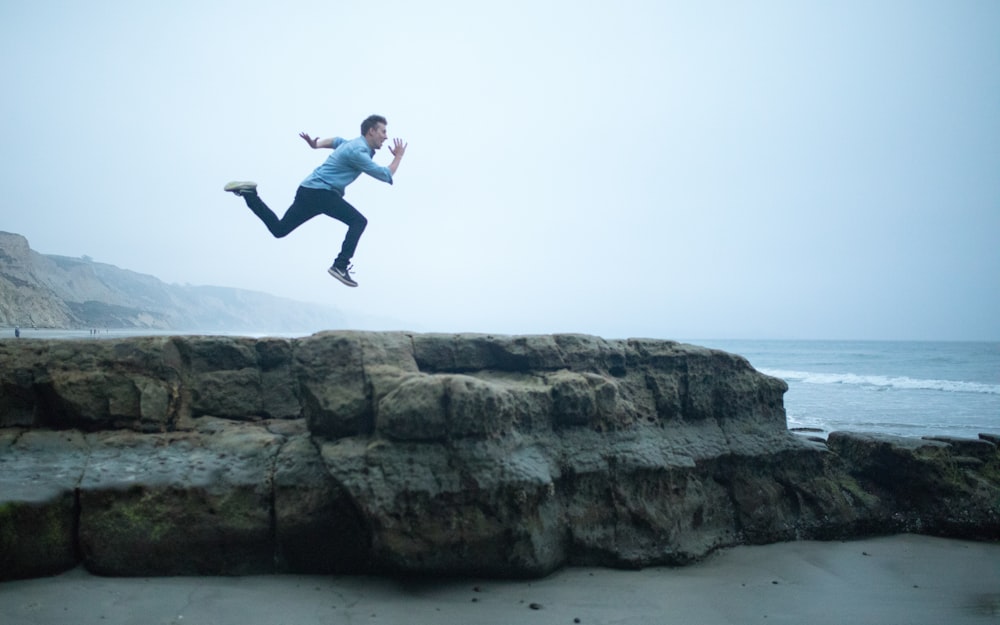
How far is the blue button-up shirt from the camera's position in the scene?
532 centimetres

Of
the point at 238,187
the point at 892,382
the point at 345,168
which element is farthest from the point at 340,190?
the point at 892,382

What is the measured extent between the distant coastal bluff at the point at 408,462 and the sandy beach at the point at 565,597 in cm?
17

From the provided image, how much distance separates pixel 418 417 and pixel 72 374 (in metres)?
2.86

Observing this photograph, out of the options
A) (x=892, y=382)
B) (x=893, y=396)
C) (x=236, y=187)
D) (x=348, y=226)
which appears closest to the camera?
(x=236, y=187)

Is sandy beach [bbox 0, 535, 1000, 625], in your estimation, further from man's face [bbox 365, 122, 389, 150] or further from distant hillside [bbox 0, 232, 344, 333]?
distant hillside [bbox 0, 232, 344, 333]

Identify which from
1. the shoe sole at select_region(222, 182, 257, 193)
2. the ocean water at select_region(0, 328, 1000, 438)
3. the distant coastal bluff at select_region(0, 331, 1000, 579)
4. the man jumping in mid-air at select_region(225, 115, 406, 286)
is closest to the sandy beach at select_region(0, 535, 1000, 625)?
the distant coastal bluff at select_region(0, 331, 1000, 579)

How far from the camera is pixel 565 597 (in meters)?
4.05

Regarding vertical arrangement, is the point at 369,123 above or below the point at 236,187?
above

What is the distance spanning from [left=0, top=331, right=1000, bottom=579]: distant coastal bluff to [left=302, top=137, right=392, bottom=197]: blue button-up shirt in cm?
150

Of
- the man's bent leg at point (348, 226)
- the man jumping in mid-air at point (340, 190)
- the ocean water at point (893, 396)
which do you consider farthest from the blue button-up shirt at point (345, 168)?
the ocean water at point (893, 396)

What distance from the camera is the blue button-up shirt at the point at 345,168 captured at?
5.32 meters

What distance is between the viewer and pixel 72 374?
180 inches

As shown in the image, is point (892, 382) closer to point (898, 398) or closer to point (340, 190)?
point (898, 398)

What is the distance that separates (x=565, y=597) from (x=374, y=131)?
4.30 meters
